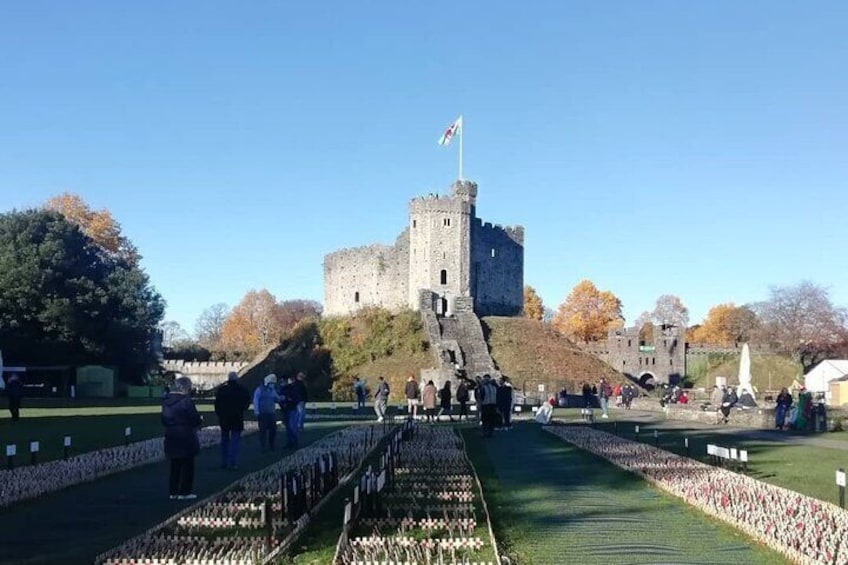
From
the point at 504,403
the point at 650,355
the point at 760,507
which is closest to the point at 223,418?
the point at 760,507

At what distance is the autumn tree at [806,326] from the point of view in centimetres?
10125

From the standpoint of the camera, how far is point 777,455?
21.7 metres

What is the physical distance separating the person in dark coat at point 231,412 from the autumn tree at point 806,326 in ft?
293

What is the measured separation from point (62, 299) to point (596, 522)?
51500mm

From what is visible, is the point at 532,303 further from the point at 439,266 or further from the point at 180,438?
the point at 180,438

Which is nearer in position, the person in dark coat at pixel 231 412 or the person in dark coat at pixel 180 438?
the person in dark coat at pixel 180 438

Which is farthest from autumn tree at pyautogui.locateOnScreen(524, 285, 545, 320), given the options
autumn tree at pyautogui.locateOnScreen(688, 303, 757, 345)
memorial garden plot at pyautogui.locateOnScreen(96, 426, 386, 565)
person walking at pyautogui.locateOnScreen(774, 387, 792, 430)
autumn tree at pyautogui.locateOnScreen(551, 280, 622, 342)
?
memorial garden plot at pyautogui.locateOnScreen(96, 426, 386, 565)

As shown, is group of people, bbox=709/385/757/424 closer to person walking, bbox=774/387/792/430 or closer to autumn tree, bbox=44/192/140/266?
person walking, bbox=774/387/792/430

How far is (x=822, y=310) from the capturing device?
104750mm

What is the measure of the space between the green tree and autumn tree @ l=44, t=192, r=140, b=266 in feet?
51.9

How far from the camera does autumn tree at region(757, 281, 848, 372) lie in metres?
101

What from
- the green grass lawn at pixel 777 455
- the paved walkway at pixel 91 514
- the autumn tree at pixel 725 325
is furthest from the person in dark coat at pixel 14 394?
the autumn tree at pixel 725 325

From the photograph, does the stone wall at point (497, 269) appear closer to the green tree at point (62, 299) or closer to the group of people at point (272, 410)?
the green tree at point (62, 299)

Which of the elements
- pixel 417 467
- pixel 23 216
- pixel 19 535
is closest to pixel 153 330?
pixel 23 216
